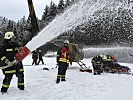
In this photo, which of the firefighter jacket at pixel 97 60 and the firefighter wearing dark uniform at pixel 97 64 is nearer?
the firefighter wearing dark uniform at pixel 97 64

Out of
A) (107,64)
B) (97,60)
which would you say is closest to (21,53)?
(97,60)

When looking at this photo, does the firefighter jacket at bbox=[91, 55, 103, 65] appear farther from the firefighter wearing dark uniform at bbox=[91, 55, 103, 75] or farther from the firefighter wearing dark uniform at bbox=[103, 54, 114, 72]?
the firefighter wearing dark uniform at bbox=[103, 54, 114, 72]

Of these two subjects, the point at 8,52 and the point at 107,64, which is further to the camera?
the point at 107,64

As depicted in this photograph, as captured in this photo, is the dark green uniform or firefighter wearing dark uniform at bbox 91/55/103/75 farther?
firefighter wearing dark uniform at bbox 91/55/103/75

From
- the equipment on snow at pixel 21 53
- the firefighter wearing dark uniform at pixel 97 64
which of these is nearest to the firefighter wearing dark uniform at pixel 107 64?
the firefighter wearing dark uniform at pixel 97 64

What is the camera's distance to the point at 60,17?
2259 cm

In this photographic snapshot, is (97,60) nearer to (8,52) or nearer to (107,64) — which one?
(107,64)

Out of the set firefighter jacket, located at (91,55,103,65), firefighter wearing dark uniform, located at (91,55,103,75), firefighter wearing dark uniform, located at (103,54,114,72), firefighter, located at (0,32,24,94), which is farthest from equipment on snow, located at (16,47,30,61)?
firefighter wearing dark uniform, located at (103,54,114,72)

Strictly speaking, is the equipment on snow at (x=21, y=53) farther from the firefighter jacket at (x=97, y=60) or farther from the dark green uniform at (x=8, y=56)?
the firefighter jacket at (x=97, y=60)

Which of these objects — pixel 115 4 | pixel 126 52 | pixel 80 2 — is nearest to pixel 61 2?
pixel 115 4

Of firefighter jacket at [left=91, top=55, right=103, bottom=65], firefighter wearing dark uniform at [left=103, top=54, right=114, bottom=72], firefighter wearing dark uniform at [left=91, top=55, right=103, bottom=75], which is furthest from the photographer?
firefighter wearing dark uniform at [left=103, top=54, right=114, bottom=72]

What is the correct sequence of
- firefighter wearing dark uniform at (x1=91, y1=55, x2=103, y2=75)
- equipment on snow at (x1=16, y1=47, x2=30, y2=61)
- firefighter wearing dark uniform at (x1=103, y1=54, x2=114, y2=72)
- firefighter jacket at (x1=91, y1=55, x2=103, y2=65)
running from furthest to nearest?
firefighter wearing dark uniform at (x1=103, y1=54, x2=114, y2=72), firefighter jacket at (x1=91, y1=55, x2=103, y2=65), firefighter wearing dark uniform at (x1=91, y1=55, x2=103, y2=75), equipment on snow at (x1=16, y1=47, x2=30, y2=61)

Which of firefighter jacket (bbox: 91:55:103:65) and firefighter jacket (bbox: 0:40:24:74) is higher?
firefighter jacket (bbox: 0:40:24:74)

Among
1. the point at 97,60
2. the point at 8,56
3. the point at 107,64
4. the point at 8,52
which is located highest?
the point at 8,52
